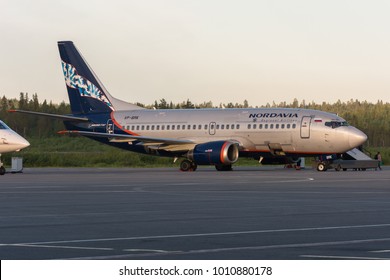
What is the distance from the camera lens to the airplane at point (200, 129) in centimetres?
5384

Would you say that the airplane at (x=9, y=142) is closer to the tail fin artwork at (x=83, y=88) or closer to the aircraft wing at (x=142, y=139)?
the aircraft wing at (x=142, y=139)

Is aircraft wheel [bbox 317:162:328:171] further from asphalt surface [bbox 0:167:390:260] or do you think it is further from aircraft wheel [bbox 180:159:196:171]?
asphalt surface [bbox 0:167:390:260]

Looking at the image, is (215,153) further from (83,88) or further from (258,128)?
(83,88)

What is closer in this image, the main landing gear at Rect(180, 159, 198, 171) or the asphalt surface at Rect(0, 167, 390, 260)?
the asphalt surface at Rect(0, 167, 390, 260)

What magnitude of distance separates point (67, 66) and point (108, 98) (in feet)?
11.3

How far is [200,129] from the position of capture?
5753 centimetres

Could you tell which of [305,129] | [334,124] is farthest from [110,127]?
[334,124]

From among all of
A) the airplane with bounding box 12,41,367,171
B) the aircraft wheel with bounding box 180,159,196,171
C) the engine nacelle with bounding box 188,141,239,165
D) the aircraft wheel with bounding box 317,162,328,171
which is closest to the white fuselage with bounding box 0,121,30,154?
the airplane with bounding box 12,41,367,171

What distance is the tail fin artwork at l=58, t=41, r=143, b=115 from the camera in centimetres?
6203

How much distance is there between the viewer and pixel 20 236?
16359 mm

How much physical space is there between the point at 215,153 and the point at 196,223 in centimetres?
3446

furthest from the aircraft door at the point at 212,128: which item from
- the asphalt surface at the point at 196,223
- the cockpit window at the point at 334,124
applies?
the asphalt surface at the point at 196,223

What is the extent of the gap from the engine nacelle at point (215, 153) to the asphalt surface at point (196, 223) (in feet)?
71.3
